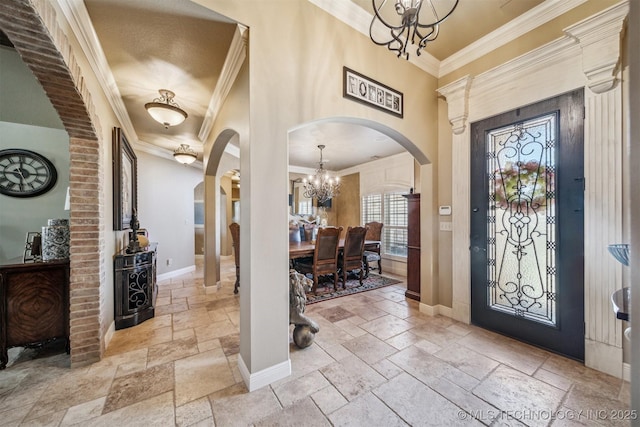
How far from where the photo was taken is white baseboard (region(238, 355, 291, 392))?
5.86 ft

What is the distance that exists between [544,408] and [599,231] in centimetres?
142

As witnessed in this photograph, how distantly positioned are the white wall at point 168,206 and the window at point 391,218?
173 inches

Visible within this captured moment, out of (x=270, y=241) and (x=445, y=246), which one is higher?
(x=270, y=241)

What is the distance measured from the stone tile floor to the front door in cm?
26

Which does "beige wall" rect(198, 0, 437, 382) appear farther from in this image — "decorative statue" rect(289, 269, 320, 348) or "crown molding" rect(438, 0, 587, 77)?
"crown molding" rect(438, 0, 587, 77)

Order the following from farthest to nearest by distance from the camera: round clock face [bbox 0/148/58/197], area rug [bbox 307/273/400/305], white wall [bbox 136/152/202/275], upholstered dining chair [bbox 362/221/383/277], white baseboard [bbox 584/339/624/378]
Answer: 1. upholstered dining chair [bbox 362/221/383/277]
2. white wall [bbox 136/152/202/275]
3. area rug [bbox 307/273/400/305]
4. round clock face [bbox 0/148/58/197]
5. white baseboard [bbox 584/339/624/378]

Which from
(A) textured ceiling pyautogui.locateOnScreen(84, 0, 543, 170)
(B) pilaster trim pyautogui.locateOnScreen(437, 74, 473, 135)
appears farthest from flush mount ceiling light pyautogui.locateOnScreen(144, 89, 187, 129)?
(B) pilaster trim pyautogui.locateOnScreen(437, 74, 473, 135)

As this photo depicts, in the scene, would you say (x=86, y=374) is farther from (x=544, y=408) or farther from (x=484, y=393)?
(x=544, y=408)

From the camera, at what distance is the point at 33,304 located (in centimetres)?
213

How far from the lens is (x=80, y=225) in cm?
209

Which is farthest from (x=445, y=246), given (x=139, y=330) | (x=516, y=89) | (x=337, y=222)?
(x=337, y=222)

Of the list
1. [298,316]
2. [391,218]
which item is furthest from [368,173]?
[298,316]

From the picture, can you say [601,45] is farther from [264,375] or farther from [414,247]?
[264,375]

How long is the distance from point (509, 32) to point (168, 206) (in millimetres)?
5888
